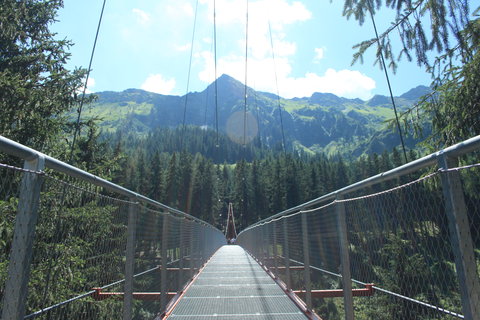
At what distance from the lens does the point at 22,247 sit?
134cm

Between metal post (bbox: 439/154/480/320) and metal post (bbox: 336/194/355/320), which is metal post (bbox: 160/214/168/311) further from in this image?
metal post (bbox: 439/154/480/320)

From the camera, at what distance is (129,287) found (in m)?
2.84

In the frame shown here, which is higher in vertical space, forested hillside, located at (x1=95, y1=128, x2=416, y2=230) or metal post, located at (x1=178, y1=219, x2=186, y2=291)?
forested hillside, located at (x1=95, y1=128, x2=416, y2=230)

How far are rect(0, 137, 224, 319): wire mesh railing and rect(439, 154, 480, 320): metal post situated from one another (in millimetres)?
1676

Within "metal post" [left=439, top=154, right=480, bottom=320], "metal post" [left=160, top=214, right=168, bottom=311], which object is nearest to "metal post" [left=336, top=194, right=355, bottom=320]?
"metal post" [left=439, top=154, right=480, bottom=320]

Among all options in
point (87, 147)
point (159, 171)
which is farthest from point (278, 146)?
point (87, 147)

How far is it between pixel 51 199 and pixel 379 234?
246 cm

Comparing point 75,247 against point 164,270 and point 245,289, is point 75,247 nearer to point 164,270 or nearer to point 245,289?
point 164,270

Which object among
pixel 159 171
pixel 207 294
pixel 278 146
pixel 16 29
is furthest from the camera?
pixel 278 146

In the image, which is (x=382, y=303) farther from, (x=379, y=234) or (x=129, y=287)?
(x=129, y=287)

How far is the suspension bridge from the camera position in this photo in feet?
4.51

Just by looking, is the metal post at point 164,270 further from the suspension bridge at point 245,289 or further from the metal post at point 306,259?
the metal post at point 306,259

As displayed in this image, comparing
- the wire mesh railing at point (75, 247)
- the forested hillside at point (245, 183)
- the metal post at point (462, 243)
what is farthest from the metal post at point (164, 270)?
the forested hillside at point (245, 183)

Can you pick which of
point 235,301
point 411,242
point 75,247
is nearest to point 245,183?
point 235,301
